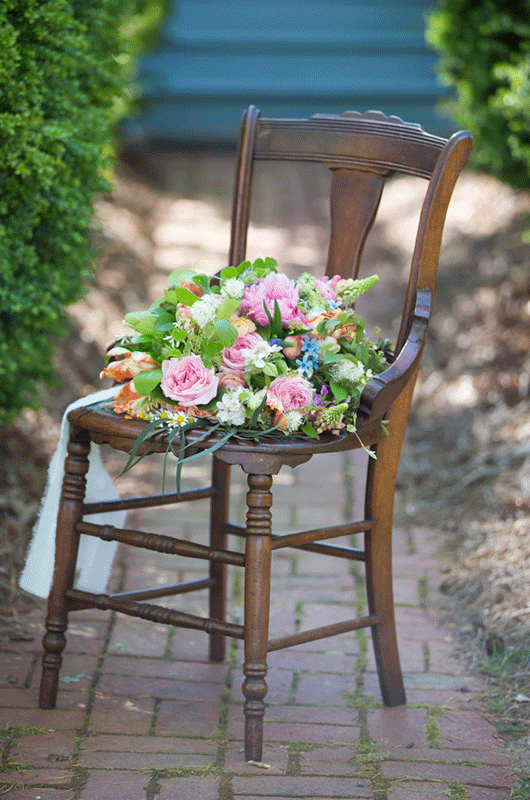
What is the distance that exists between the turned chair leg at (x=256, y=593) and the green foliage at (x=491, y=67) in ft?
8.72

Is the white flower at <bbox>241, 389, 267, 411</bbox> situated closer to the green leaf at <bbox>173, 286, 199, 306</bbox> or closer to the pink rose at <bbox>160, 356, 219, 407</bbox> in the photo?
the pink rose at <bbox>160, 356, 219, 407</bbox>

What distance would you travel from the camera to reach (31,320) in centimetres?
310

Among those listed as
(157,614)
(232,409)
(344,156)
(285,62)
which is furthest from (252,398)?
(285,62)

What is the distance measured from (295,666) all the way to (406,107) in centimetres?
827

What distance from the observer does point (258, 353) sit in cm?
203

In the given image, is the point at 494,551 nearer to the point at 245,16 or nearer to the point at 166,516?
the point at 166,516

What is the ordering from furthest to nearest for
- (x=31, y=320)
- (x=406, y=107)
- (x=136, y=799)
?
(x=406, y=107) → (x=31, y=320) → (x=136, y=799)

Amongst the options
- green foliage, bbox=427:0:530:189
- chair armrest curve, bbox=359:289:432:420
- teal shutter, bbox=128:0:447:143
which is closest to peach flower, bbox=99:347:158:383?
chair armrest curve, bbox=359:289:432:420

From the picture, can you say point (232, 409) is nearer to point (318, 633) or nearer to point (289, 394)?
point (289, 394)

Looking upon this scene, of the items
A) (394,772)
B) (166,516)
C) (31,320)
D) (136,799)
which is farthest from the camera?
(166,516)

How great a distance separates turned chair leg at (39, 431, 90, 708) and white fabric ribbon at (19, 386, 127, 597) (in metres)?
0.04

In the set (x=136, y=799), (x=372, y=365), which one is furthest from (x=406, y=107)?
(x=136, y=799)

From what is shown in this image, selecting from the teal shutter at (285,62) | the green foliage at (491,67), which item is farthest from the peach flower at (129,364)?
the teal shutter at (285,62)

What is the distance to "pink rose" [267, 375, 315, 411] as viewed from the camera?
2012 millimetres
